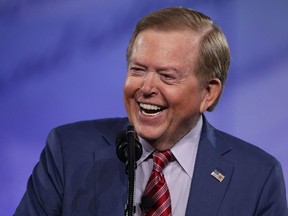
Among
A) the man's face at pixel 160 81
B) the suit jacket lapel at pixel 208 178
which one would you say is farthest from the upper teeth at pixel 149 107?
the suit jacket lapel at pixel 208 178

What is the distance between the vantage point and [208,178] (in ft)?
7.04

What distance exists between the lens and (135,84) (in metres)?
2.05

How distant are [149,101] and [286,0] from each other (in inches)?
43.1

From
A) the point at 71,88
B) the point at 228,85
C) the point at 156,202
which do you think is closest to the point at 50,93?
the point at 71,88

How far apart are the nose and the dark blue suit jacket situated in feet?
0.81

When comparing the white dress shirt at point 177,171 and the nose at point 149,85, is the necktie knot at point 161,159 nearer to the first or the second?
the white dress shirt at point 177,171

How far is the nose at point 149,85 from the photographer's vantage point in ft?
6.64

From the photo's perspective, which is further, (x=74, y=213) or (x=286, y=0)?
(x=286, y=0)

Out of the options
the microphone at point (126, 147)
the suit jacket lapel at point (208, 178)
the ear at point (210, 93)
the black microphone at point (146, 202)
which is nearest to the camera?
the microphone at point (126, 147)

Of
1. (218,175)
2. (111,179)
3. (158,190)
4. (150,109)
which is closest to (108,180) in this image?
(111,179)

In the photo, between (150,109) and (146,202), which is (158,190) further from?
(150,109)

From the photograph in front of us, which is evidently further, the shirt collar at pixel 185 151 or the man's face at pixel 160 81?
the shirt collar at pixel 185 151

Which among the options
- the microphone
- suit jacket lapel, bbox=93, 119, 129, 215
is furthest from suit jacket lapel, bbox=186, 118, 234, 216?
the microphone

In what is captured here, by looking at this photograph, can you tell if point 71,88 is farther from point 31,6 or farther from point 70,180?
point 70,180
